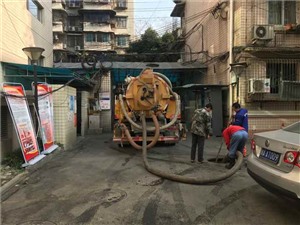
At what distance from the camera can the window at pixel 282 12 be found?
44.7ft

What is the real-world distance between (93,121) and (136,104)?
26.6ft

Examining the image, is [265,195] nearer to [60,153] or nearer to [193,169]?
[193,169]

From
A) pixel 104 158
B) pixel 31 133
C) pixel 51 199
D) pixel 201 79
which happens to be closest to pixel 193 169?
→ pixel 104 158

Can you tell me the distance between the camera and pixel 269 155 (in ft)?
15.6

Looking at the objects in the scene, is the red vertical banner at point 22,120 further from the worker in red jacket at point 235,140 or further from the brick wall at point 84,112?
the brick wall at point 84,112

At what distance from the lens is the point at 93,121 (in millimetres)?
17719

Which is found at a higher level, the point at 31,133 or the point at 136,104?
the point at 136,104

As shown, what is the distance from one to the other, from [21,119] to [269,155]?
234 inches

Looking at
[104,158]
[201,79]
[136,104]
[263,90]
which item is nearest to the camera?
[104,158]

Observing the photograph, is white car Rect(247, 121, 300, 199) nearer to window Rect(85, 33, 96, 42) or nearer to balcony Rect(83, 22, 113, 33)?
balcony Rect(83, 22, 113, 33)

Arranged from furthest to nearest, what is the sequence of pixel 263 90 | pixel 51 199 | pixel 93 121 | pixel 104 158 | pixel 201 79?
pixel 201 79
pixel 93 121
pixel 263 90
pixel 104 158
pixel 51 199

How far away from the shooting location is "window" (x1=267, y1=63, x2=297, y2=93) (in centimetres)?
1360

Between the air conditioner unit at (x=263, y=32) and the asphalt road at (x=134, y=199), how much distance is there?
6770 millimetres

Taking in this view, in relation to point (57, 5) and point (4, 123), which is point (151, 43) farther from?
point (4, 123)
